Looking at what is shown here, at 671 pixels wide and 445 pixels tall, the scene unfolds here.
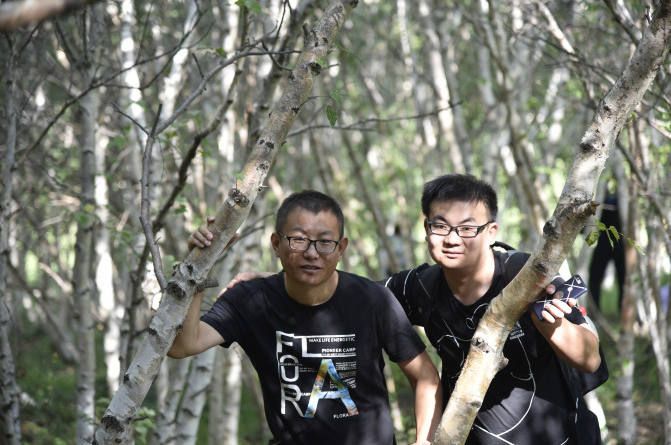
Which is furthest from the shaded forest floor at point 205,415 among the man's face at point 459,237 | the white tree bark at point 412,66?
the man's face at point 459,237

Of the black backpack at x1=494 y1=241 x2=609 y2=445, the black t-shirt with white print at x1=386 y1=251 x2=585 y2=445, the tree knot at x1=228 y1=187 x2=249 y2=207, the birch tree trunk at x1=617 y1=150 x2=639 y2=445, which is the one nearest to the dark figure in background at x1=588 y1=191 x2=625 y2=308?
the birch tree trunk at x1=617 y1=150 x2=639 y2=445

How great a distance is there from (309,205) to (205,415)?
658 centimetres

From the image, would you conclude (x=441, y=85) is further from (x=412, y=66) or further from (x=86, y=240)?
(x=86, y=240)

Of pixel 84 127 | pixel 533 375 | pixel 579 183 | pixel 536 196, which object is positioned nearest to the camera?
pixel 579 183

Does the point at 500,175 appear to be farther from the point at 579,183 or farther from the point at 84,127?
the point at 579,183

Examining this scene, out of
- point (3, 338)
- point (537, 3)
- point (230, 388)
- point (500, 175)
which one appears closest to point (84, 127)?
point (3, 338)

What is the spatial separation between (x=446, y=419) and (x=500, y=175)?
817cm

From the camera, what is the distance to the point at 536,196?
18.6 ft

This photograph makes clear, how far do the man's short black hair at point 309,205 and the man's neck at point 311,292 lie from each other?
212 millimetres

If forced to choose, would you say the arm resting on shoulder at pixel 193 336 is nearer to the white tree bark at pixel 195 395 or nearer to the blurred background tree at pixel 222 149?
the blurred background tree at pixel 222 149

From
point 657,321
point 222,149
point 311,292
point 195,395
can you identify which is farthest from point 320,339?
point 657,321

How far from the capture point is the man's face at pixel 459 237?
115 inches

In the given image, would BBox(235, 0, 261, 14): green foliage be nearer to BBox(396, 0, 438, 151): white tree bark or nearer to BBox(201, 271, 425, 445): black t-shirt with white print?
BBox(201, 271, 425, 445): black t-shirt with white print

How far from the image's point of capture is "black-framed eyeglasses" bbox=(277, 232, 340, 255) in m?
3.07
